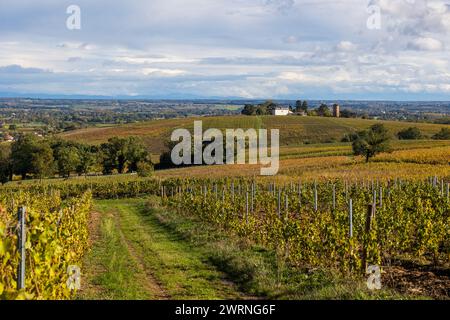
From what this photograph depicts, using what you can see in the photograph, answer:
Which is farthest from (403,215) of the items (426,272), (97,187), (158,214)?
(97,187)

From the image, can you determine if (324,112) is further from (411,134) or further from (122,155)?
(122,155)

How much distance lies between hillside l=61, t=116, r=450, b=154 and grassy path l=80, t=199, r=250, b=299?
2627 inches

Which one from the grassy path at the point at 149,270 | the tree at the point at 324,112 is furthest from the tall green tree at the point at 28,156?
the tree at the point at 324,112

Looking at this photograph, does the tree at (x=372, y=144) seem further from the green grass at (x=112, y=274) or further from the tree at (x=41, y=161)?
the green grass at (x=112, y=274)

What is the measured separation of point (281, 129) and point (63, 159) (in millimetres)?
43730

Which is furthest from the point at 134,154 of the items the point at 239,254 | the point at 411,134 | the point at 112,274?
the point at 112,274

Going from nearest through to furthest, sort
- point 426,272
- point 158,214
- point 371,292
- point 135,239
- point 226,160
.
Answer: point 371,292 < point 426,272 < point 135,239 < point 158,214 < point 226,160

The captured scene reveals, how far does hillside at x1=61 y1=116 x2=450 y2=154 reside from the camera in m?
86.2

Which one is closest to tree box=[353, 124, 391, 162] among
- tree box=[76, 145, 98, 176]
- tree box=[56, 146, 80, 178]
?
tree box=[76, 145, 98, 176]

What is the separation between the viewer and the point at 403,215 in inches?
553

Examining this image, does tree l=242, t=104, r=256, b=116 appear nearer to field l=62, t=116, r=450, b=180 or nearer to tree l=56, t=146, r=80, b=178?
field l=62, t=116, r=450, b=180
